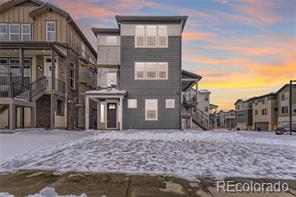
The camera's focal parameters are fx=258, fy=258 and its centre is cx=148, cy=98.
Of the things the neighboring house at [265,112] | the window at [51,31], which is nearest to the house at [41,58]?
the window at [51,31]

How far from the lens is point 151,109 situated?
2123cm

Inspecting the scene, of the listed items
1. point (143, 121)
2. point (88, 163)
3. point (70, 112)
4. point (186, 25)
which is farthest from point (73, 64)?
point (88, 163)

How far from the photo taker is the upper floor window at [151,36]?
21531mm

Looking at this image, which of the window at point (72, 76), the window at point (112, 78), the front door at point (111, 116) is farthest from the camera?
the window at point (72, 76)

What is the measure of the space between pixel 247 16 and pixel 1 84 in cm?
1797

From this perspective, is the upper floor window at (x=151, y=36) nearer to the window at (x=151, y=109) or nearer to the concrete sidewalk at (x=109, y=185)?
the window at (x=151, y=109)

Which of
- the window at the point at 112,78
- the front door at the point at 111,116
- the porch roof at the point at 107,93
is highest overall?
the window at the point at 112,78

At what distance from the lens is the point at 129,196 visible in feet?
13.6

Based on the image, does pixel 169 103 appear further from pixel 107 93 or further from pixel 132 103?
pixel 107 93

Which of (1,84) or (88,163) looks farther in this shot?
(1,84)

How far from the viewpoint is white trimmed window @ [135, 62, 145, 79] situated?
2148 cm

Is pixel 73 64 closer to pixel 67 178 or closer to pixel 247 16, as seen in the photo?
pixel 247 16

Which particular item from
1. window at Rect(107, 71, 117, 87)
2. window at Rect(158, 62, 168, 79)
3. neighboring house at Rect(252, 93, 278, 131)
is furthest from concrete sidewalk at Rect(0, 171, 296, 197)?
neighboring house at Rect(252, 93, 278, 131)

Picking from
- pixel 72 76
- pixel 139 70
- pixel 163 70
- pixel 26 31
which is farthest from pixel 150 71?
pixel 26 31
